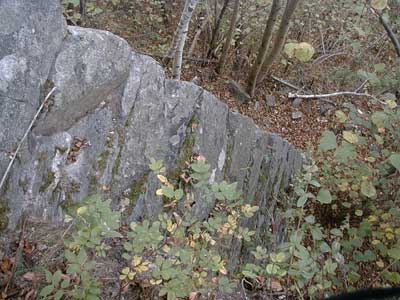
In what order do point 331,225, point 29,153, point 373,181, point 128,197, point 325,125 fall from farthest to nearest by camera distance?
point 325,125 < point 331,225 < point 373,181 < point 128,197 < point 29,153

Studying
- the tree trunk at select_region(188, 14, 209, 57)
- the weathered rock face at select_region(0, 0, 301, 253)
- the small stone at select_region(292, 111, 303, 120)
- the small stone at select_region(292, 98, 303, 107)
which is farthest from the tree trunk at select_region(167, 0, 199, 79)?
the small stone at select_region(292, 98, 303, 107)

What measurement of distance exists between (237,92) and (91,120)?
430cm

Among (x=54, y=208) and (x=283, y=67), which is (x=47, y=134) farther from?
(x=283, y=67)

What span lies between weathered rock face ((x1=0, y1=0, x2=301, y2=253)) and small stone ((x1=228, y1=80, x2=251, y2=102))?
3.12 meters

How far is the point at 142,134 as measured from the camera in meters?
3.31

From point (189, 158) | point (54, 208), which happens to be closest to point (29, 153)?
point (54, 208)

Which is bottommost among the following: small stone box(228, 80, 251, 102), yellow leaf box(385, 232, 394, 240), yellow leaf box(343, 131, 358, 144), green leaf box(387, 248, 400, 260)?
small stone box(228, 80, 251, 102)

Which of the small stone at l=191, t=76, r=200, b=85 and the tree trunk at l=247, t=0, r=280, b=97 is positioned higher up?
the tree trunk at l=247, t=0, r=280, b=97

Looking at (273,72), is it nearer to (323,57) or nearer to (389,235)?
(323,57)

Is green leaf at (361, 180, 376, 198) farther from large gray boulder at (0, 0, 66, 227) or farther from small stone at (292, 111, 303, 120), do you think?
small stone at (292, 111, 303, 120)

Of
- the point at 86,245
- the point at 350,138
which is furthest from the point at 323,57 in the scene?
the point at 86,245

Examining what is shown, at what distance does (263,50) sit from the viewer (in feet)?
21.3

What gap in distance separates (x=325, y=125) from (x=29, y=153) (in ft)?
18.9

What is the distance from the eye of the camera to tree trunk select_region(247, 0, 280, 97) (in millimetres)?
5910
